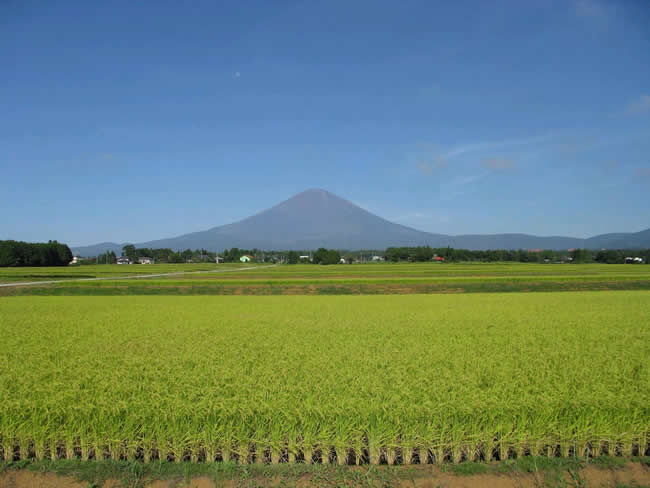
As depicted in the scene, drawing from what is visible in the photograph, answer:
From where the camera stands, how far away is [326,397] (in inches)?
232

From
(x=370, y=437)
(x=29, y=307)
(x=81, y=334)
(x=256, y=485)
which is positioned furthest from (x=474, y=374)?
(x=29, y=307)

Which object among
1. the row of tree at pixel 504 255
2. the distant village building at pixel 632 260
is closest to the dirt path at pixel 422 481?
the row of tree at pixel 504 255

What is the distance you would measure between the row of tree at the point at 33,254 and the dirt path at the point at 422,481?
323ft

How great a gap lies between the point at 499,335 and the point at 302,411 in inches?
339

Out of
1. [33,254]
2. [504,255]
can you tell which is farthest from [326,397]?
[504,255]

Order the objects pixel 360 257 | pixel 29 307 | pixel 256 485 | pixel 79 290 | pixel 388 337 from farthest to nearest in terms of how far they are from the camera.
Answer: pixel 360 257 < pixel 79 290 < pixel 29 307 < pixel 388 337 < pixel 256 485

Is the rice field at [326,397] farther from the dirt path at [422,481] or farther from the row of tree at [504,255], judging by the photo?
the row of tree at [504,255]

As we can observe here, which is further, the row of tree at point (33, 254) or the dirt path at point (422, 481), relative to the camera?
the row of tree at point (33, 254)

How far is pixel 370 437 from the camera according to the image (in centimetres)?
507

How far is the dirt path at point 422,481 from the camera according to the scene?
479cm

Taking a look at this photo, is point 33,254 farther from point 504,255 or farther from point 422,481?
point 504,255

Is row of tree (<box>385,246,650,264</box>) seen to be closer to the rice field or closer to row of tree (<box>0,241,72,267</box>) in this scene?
row of tree (<box>0,241,72,267</box>)

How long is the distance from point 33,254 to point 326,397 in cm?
10355

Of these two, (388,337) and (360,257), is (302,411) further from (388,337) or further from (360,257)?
(360,257)
